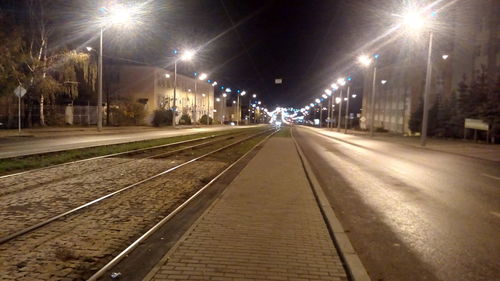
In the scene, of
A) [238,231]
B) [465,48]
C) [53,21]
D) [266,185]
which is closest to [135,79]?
[53,21]

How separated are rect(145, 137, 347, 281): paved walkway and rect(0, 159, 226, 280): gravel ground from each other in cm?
97

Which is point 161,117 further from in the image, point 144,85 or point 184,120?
point 184,120

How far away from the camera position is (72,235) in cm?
640

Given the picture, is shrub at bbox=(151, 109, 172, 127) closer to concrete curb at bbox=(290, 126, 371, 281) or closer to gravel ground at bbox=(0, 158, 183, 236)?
gravel ground at bbox=(0, 158, 183, 236)

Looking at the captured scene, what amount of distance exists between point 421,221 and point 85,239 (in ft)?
18.7

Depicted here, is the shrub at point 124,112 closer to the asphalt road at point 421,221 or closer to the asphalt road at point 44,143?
the asphalt road at point 44,143

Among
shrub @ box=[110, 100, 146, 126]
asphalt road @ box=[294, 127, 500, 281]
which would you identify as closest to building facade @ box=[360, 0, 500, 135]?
shrub @ box=[110, 100, 146, 126]

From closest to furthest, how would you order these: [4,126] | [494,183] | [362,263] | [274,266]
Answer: [274,266], [362,263], [494,183], [4,126]

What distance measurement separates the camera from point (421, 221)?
7875 mm

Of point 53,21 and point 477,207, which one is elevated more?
point 53,21

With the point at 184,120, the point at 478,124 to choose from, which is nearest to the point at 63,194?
the point at 478,124

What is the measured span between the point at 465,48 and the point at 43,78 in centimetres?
4839

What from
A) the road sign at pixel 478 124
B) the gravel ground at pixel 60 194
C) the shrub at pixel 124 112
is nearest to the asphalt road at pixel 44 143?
the gravel ground at pixel 60 194

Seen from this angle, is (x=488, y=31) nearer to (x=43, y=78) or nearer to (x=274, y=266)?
(x=43, y=78)
